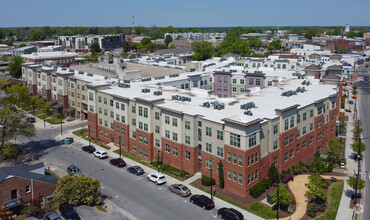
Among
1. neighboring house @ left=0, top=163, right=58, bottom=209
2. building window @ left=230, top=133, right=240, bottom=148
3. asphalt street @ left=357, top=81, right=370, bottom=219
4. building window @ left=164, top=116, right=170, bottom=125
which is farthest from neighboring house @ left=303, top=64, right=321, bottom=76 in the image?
neighboring house @ left=0, top=163, right=58, bottom=209

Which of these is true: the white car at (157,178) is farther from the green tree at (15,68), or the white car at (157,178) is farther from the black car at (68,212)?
the green tree at (15,68)

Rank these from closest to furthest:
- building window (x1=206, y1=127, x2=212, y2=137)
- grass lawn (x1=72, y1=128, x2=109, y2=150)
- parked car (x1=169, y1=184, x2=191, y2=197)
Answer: parked car (x1=169, y1=184, x2=191, y2=197), building window (x1=206, y1=127, x2=212, y2=137), grass lawn (x1=72, y1=128, x2=109, y2=150)

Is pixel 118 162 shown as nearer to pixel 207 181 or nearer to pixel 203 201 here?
pixel 207 181

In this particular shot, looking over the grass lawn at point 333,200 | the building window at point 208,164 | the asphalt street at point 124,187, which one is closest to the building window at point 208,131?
the building window at point 208,164

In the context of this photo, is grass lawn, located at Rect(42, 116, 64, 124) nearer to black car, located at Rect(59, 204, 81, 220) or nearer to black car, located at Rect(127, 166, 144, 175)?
black car, located at Rect(127, 166, 144, 175)

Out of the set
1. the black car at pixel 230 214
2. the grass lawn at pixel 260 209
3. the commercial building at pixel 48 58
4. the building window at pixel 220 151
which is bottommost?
the grass lawn at pixel 260 209

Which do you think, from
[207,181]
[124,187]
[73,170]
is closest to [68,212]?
[124,187]

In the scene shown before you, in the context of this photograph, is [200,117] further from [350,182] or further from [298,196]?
[350,182]
